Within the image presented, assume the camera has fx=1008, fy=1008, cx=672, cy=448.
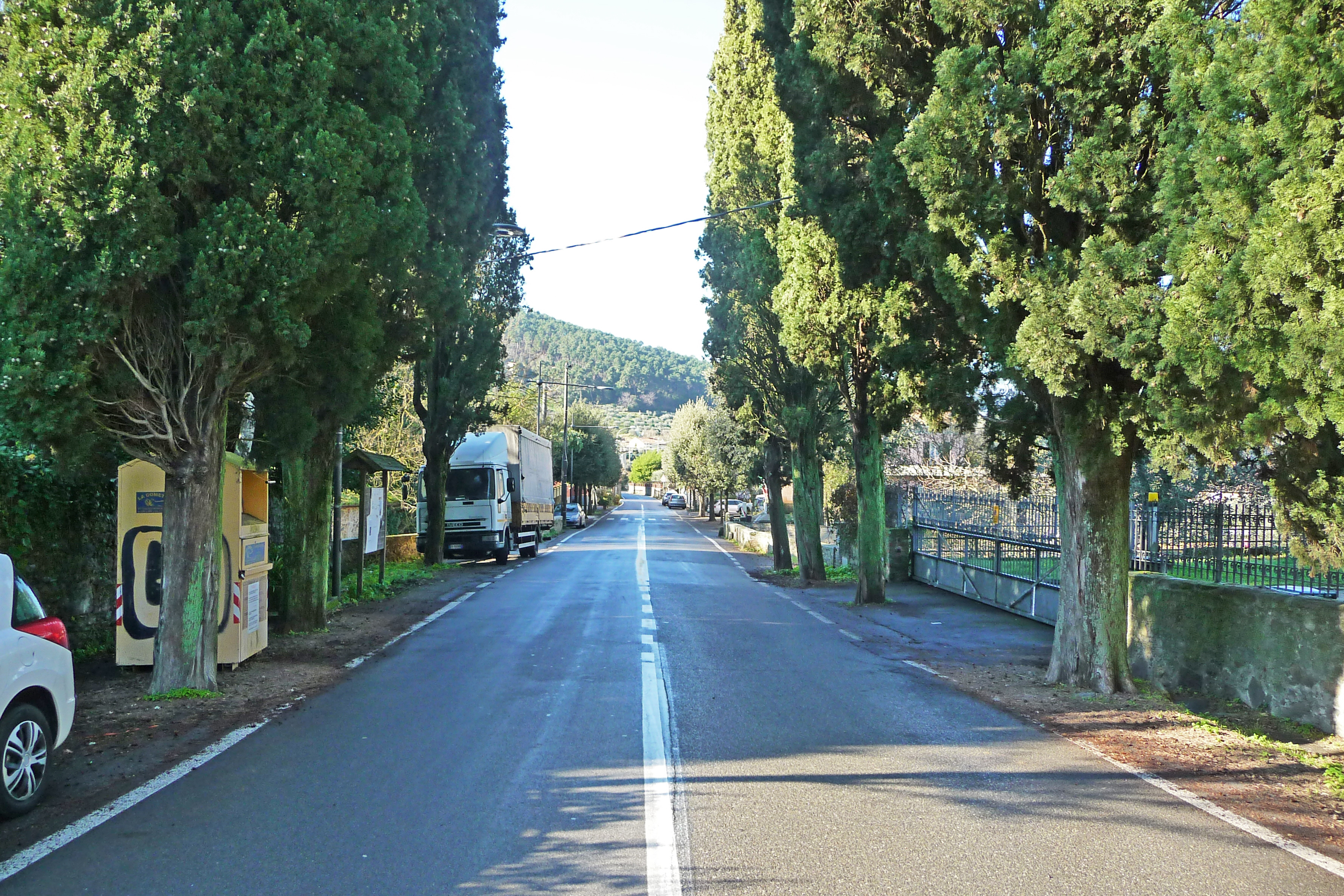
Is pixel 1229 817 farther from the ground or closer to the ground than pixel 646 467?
closer to the ground

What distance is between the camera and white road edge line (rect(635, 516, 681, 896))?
4.72m

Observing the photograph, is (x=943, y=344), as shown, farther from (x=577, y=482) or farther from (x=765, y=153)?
(x=577, y=482)

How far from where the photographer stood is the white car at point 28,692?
558 cm

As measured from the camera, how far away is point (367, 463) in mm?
19312

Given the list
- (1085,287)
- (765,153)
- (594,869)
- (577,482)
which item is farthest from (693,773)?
(577,482)

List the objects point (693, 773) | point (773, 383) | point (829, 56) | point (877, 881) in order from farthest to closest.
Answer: point (773, 383) → point (829, 56) → point (693, 773) → point (877, 881)

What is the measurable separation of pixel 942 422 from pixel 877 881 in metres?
9.24

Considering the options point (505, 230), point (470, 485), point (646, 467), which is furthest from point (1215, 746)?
point (646, 467)

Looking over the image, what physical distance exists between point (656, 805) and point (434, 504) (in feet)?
75.8

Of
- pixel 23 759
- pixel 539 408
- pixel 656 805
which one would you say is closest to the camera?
pixel 23 759

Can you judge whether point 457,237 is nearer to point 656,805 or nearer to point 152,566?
point 152,566

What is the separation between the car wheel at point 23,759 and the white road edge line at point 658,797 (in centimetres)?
348

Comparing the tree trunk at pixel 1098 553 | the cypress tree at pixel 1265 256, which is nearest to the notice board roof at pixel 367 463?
the tree trunk at pixel 1098 553

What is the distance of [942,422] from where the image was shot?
13273 mm
